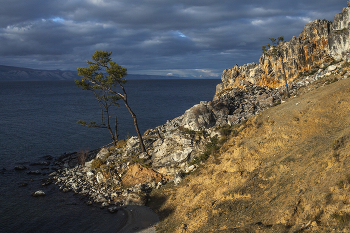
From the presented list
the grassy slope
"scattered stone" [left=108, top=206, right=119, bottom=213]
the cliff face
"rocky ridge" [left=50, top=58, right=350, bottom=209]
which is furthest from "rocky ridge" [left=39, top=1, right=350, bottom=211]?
the cliff face

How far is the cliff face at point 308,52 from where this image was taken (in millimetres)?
54000

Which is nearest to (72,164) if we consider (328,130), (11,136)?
(11,136)

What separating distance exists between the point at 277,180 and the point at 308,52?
51.8 m

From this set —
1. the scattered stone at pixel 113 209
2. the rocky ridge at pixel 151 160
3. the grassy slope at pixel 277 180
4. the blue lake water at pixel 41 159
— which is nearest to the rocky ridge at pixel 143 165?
the rocky ridge at pixel 151 160

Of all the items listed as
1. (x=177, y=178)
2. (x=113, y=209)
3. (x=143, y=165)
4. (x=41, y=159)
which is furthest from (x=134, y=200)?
(x=41, y=159)

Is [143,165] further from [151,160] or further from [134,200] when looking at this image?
[134,200]

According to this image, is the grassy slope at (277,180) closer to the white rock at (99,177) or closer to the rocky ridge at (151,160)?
the rocky ridge at (151,160)

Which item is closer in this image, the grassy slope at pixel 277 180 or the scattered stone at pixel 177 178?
the grassy slope at pixel 277 180

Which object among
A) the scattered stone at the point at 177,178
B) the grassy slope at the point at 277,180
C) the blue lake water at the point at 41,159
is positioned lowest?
the blue lake water at the point at 41,159

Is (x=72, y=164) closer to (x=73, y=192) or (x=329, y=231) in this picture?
(x=73, y=192)

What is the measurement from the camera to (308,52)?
60.9 m

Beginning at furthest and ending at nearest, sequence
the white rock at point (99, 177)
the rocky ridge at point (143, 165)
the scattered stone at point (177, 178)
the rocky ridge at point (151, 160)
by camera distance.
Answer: the white rock at point (99, 177) → the rocky ridge at point (151, 160) → the rocky ridge at point (143, 165) → the scattered stone at point (177, 178)

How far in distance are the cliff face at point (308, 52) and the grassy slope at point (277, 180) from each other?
94.9 feet

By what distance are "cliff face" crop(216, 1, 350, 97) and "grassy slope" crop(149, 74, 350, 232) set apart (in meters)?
28.9
